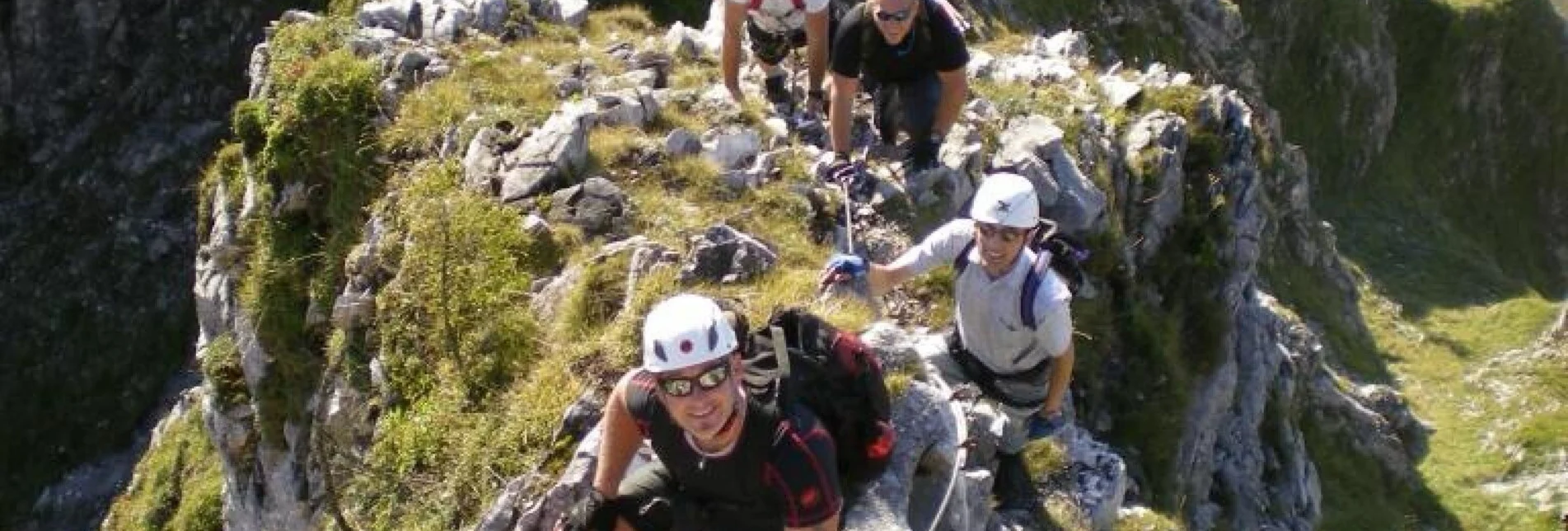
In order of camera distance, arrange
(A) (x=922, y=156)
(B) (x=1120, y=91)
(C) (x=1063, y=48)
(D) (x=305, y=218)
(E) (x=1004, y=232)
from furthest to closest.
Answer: (C) (x=1063, y=48)
(B) (x=1120, y=91)
(D) (x=305, y=218)
(A) (x=922, y=156)
(E) (x=1004, y=232)

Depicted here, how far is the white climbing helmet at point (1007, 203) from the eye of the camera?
32.9 feet

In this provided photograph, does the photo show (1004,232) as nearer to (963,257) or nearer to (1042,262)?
(1042,262)

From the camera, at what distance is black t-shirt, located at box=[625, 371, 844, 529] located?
7887 mm

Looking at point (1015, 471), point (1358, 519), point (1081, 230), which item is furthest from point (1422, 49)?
point (1015, 471)

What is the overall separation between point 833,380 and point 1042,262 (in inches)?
95.6

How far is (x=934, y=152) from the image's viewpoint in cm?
1574

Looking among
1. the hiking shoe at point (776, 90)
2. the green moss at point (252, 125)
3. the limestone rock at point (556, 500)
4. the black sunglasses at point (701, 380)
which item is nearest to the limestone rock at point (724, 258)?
the limestone rock at point (556, 500)

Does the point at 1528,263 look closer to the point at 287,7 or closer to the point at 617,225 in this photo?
the point at 287,7

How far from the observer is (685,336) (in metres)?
7.79

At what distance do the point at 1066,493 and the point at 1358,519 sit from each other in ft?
59.8

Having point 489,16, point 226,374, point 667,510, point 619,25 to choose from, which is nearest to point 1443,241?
point 619,25

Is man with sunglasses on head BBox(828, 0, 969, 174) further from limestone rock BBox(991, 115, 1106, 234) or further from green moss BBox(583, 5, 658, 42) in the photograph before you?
green moss BBox(583, 5, 658, 42)

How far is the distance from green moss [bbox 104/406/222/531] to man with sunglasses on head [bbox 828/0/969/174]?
14229 mm

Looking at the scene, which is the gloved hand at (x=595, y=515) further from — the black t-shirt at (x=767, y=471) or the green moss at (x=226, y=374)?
the green moss at (x=226, y=374)
